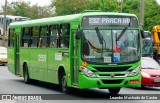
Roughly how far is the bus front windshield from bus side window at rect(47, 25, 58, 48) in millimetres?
3102

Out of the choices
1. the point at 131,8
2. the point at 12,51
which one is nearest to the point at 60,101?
the point at 12,51

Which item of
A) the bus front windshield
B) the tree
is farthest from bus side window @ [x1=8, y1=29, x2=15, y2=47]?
the tree

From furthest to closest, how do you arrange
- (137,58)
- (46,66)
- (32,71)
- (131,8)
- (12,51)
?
(131,8)
(12,51)
(32,71)
(46,66)
(137,58)

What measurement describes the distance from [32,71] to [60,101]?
305 inches

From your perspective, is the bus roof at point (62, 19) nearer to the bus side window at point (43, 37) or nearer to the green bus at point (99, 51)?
the green bus at point (99, 51)

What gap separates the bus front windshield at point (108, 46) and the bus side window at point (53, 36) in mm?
3102

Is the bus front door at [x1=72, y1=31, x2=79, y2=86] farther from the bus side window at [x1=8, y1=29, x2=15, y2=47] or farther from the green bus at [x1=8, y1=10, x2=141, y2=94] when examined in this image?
the bus side window at [x1=8, y1=29, x2=15, y2=47]

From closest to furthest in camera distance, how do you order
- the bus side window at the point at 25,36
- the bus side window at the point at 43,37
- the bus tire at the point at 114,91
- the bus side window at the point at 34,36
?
1. the bus tire at the point at 114,91
2. the bus side window at the point at 43,37
3. the bus side window at the point at 34,36
4. the bus side window at the point at 25,36

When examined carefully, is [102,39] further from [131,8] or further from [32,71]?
[131,8]

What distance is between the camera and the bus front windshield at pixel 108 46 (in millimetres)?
18328

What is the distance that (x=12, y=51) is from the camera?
2864cm

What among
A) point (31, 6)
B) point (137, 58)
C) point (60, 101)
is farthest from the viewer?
point (31, 6)

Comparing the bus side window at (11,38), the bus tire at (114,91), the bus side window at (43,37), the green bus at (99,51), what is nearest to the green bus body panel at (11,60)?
the bus side window at (11,38)

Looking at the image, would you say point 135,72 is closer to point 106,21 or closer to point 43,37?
point 106,21
